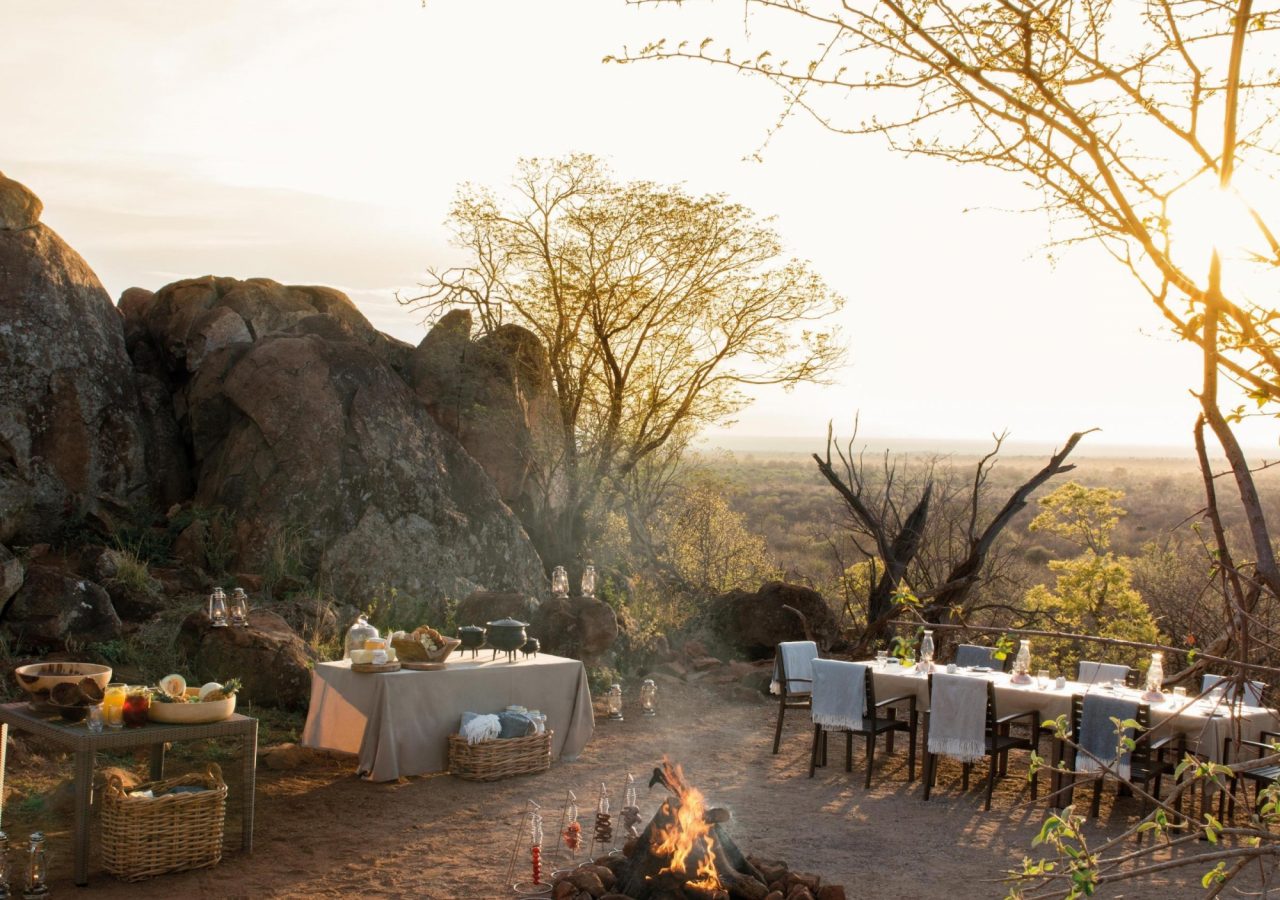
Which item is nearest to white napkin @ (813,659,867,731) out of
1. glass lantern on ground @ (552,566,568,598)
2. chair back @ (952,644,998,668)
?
chair back @ (952,644,998,668)

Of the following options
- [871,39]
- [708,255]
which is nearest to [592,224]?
[708,255]

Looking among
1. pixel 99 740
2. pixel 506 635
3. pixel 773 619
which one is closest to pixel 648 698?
pixel 506 635

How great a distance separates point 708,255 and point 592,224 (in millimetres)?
1488

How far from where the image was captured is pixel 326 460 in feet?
38.5

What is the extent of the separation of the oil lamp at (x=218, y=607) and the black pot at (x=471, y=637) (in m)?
1.54

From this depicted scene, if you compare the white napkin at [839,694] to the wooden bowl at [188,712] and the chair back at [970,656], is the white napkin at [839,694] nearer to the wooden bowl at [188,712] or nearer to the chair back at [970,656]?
the chair back at [970,656]

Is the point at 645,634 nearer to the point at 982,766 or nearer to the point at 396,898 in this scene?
the point at 982,766

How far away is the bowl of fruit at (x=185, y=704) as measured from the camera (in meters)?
5.48

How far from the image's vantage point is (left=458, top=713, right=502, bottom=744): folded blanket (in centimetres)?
728

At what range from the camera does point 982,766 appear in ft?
27.4

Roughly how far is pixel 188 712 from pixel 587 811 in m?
2.41

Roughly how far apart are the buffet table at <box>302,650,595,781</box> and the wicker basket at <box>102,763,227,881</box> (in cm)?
163

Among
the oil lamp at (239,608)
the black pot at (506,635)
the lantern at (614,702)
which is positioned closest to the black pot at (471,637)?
the black pot at (506,635)

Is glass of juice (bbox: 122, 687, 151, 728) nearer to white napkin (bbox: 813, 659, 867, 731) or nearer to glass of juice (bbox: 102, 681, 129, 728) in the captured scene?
glass of juice (bbox: 102, 681, 129, 728)
